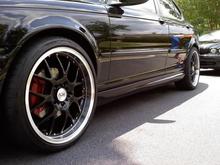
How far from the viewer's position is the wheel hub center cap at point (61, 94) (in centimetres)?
283

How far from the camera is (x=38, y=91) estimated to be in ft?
9.01

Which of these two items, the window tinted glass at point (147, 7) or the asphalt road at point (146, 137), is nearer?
the asphalt road at point (146, 137)

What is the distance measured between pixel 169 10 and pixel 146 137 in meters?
2.53

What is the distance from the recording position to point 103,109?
14.1 feet

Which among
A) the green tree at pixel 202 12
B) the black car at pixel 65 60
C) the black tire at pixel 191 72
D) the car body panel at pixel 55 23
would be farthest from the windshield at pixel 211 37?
the green tree at pixel 202 12

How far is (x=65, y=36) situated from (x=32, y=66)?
457mm

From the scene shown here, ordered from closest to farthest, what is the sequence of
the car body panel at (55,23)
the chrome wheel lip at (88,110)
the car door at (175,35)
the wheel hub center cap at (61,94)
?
the car body panel at (55,23)
the chrome wheel lip at (88,110)
the wheel hub center cap at (61,94)
the car door at (175,35)

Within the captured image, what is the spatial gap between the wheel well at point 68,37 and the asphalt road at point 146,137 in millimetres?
693

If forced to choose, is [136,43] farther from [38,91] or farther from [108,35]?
[38,91]

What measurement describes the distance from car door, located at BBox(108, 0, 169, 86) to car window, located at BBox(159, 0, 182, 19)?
34 centimetres

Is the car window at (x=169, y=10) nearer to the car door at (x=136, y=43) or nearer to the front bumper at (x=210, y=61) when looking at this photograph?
the car door at (x=136, y=43)

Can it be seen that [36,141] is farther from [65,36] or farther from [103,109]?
→ [103,109]

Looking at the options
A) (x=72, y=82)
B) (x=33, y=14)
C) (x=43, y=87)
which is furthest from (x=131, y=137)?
(x=33, y=14)

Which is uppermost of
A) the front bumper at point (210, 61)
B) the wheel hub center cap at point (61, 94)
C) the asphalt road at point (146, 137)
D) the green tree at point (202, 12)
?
the green tree at point (202, 12)
